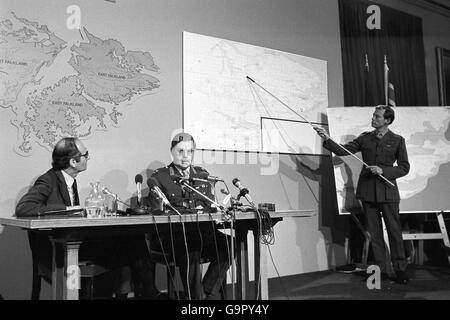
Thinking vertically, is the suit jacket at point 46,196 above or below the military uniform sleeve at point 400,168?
below

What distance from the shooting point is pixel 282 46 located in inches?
175

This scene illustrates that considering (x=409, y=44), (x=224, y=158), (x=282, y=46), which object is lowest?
(x=224, y=158)

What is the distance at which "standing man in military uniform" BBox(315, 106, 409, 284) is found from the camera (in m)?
3.67

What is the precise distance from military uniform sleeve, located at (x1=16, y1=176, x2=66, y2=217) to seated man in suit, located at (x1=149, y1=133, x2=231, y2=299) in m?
0.59

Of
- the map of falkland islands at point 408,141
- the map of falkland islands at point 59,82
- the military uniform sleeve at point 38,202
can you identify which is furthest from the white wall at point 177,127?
the military uniform sleeve at point 38,202

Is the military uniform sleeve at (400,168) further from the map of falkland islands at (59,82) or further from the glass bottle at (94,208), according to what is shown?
the glass bottle at (94,208)

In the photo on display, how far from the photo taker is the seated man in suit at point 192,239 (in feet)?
8.67

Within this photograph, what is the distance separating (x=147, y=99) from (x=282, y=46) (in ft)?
5.32

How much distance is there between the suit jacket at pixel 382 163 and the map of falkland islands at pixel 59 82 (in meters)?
1.95

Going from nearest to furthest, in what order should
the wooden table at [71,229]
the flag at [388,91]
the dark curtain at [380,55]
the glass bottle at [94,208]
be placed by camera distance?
the wooden table at [71,229] → the glass bottle at [94,208] → the flag at [388,91] → the dark curtain at [380,55]

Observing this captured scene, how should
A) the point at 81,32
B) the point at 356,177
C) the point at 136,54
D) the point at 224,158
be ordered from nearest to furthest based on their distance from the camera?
1. the point at 81,32
2. the point at 136,54
3. the point at 224,158
4. the point at 356,177

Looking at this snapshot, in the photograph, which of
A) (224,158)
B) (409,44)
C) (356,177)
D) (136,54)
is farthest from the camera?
(409,44)

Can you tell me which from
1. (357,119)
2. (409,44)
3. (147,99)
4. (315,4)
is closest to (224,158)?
(147,99)

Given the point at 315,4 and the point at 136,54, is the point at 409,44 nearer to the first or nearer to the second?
the point at 315,4
